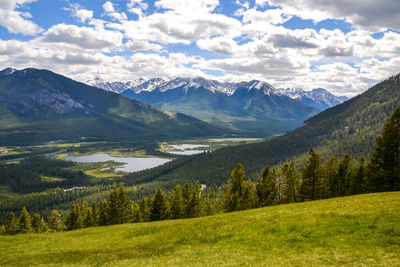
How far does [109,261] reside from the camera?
31.0 meters

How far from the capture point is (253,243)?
3178cm

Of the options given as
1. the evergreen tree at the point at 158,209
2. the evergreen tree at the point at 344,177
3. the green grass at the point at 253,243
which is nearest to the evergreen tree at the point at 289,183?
the evergreen tree at the point at 344,177

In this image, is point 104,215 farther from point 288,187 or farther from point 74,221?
point 288,187

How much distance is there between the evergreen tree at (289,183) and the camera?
7194 centimetres

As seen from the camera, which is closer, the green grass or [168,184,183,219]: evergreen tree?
the green grass

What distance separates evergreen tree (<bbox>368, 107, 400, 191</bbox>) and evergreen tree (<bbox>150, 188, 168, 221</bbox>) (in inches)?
2089

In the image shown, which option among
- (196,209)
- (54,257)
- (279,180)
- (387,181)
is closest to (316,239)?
(54,257)

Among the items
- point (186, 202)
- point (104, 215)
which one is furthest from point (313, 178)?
point (104, 215)

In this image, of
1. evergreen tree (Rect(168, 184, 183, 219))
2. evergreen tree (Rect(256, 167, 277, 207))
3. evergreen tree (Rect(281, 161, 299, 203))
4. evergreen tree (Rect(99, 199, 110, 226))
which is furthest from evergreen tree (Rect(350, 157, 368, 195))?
evergreen tree (Rect(99, 199, 110, 226))

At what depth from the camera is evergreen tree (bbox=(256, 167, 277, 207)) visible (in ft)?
237

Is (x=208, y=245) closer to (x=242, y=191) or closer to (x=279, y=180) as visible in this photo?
(x=242, y=191)

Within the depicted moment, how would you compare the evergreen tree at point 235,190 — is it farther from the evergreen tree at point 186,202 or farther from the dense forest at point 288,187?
the evergreen tree at point 186,202

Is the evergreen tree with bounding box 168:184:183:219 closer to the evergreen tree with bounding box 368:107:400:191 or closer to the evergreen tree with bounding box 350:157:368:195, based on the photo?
the evergreen tree with bounding box 350:157:368:195

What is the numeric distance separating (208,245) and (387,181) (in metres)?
45.7
